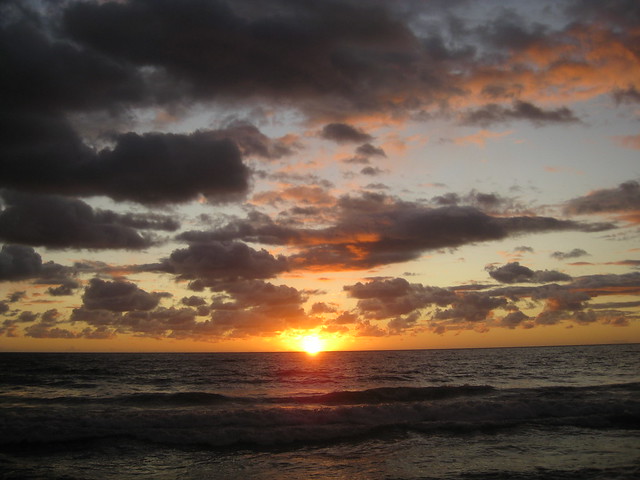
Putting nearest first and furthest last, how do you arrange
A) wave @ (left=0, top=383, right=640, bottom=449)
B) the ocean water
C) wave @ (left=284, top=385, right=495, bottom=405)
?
the ocean water → wave @ (left=0, top=383, right=640, bottom=449) → wave @ (left=284, top=385, right=495, bottom=405)

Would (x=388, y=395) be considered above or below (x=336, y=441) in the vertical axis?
below

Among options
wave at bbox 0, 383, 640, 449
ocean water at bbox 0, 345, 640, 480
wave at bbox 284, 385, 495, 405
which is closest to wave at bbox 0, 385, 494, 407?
wave at bbox 284, 385, 495, 405

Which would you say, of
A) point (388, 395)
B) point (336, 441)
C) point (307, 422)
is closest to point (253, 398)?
point (388, 395)

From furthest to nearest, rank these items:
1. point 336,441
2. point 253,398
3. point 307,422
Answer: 1. point 253,398
2. point 307,422
3. point 336,441

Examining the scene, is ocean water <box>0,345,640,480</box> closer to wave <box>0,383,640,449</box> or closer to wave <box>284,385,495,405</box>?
wave <box>0,383,640,449</box>

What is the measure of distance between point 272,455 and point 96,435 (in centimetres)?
883

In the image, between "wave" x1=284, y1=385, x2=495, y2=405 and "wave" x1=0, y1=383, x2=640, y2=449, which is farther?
"wave" x1=284, y1=385, x2=495, y2=405

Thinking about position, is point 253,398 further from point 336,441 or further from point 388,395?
point 336,441

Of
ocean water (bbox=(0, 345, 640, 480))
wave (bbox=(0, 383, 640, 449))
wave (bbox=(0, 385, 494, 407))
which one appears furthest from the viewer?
wave (bbox=(0, 385, 494, 407))

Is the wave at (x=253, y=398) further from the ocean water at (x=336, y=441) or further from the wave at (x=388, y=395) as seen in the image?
the ocean water at (x=336, y=441)

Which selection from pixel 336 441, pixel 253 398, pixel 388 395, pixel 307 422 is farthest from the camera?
pixel 253 398

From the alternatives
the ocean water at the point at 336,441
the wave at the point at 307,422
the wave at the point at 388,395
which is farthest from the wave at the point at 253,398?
the wave at the point at 307,422

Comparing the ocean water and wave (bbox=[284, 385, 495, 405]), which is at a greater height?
the ocean water

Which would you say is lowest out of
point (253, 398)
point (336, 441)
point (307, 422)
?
point (253, 398)
